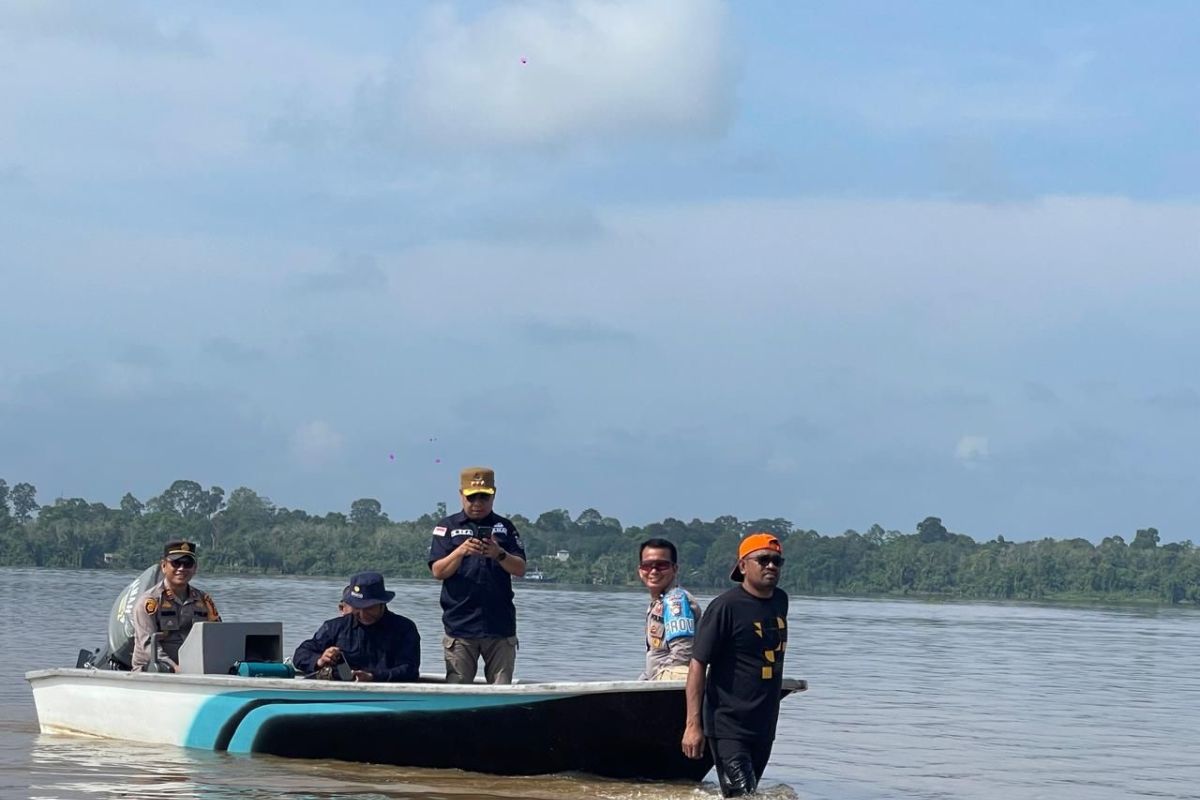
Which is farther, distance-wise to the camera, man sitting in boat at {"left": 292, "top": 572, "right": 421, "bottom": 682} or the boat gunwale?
man sitting in boat at {"left": 292, "top": 572, "right": 421, "bottom": 682}

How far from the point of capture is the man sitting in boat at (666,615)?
Result: 9719 mm

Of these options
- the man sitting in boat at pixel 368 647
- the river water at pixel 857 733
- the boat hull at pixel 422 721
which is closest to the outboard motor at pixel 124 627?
the boat hull at pixel 422 721

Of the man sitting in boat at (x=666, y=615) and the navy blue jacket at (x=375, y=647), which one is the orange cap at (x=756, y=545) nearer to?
the man sitting in boat at (x=666, y=615)

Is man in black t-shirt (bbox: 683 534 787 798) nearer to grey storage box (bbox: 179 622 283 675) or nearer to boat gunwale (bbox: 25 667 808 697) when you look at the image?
boat gunwale (bbox: 25 667 808 697)

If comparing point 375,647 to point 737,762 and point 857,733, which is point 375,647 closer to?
point 737,762

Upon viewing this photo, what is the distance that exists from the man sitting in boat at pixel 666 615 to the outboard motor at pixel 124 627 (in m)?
4.10

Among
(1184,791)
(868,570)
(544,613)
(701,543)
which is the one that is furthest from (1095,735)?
(868,570)

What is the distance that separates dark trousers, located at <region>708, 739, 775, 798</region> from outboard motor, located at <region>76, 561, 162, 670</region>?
5326 mm

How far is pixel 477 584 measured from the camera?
36.4 feet

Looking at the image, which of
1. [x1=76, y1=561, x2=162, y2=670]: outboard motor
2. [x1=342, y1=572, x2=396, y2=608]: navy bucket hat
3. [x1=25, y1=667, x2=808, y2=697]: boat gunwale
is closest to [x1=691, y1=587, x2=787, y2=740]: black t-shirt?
[x1=25, y1=667, x2=808, y2=697]: boat gunwale

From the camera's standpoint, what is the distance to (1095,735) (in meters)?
17.0

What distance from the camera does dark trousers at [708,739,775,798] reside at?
8.59m

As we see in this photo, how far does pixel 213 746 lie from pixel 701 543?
295 ft

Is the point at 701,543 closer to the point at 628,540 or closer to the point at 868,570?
the point at 628,540
